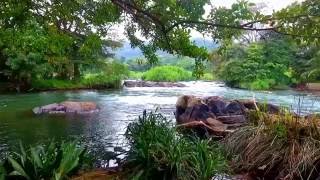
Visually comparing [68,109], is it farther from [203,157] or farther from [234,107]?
[203,157]

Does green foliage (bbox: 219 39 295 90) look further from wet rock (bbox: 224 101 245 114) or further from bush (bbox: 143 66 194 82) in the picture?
wet rock (bbox: 224 101 245 114)

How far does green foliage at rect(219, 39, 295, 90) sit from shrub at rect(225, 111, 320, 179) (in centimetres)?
3373

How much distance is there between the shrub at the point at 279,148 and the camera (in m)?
6.16

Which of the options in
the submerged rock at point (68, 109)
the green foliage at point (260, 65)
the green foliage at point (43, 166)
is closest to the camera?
the green foliage at point (43, 166)

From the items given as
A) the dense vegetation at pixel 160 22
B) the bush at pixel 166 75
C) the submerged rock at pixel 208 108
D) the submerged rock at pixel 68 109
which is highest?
the dense vegetation at pixel 160 22

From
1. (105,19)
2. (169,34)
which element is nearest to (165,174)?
(169,34)

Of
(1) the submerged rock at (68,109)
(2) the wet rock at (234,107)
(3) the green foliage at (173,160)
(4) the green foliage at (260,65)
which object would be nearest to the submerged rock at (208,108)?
(2) the wet rock at (234,107)

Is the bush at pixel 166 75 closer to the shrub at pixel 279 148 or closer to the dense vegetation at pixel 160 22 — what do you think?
the dense vegetation at pixel 160 22

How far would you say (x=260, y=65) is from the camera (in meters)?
42.8

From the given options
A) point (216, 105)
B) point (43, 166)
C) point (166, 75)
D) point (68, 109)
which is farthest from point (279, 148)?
point (166, 75)

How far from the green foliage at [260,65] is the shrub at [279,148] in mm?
33729

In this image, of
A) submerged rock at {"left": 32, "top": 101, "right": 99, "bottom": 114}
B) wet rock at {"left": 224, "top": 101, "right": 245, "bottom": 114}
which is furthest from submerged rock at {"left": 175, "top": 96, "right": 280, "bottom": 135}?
submerged rock at {"left": 32, "top": 101, "right": 99, "bottom": 114}

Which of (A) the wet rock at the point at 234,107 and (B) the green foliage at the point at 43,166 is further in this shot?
(A) the wet rock at the point at 234,107

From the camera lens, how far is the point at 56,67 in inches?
1444
